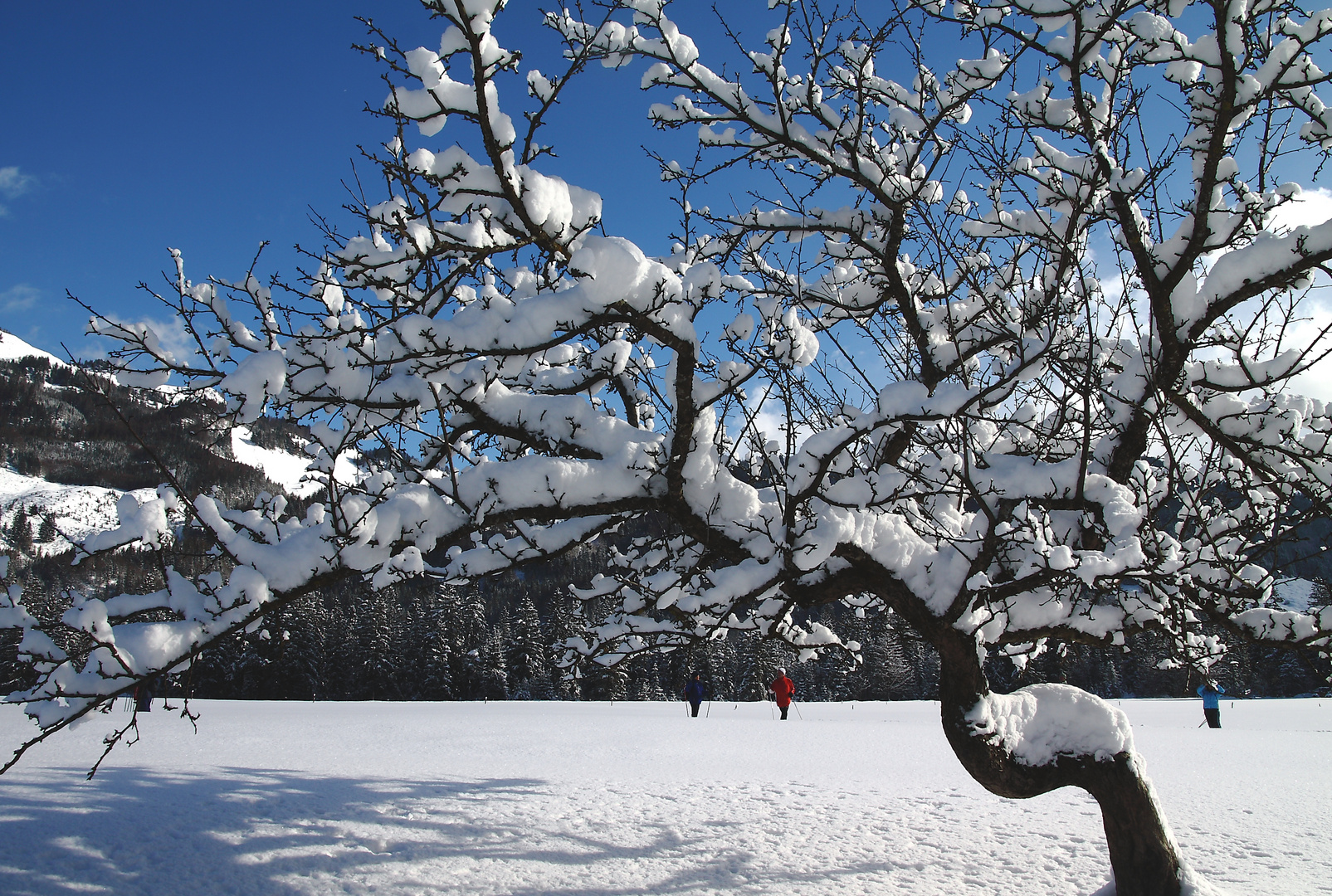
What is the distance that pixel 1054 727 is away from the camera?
3846mm

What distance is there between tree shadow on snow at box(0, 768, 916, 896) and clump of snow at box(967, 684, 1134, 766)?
1672 millimetres

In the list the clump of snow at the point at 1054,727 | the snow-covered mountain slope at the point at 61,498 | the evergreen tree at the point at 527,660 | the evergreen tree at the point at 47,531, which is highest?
the snow-covered mountain slope at the point at 61,498

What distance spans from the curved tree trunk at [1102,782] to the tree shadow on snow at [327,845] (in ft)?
5.04

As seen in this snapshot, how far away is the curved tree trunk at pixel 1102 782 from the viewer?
3.60 meters

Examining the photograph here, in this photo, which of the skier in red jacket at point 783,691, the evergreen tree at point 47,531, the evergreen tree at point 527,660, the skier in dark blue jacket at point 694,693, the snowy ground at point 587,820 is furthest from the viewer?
the evergreen tree at point 527,660

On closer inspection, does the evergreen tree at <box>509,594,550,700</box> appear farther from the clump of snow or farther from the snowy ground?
the clump of snow

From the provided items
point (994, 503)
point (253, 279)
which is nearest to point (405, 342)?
point (253, 279)

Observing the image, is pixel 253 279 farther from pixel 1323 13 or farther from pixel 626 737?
pixel 626 737

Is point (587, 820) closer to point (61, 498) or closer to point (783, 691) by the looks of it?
point (783, 691)

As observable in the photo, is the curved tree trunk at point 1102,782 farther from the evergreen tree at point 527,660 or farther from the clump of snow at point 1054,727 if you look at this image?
the evergreen tree at point 527,660

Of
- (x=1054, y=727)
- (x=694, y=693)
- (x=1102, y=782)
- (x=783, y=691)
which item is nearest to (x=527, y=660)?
(x=694, y=693)

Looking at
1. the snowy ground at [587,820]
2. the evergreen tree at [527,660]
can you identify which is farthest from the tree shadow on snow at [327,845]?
the evergreen tree at [527,660]

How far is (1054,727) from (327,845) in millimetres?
4810

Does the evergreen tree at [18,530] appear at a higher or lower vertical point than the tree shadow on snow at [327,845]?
higher
